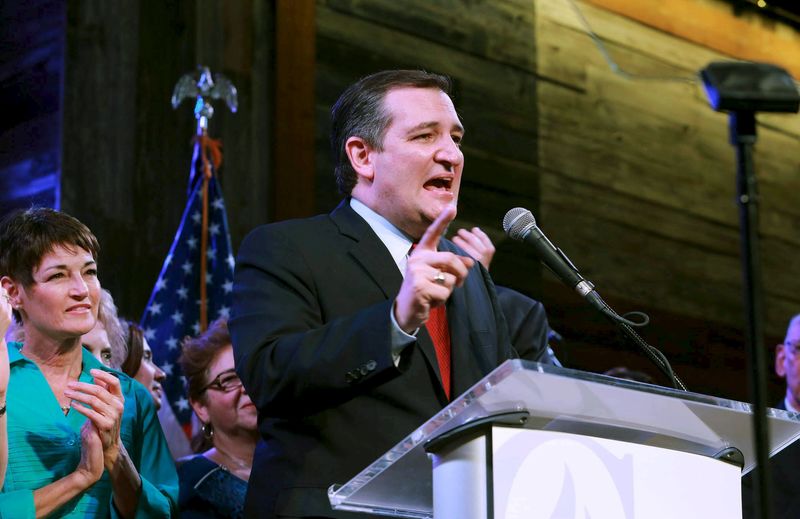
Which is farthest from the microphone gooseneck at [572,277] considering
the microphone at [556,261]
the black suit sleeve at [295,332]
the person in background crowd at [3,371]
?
the person in background crowd at [3,371]

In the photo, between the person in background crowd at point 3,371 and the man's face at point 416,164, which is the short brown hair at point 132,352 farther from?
the man's face at point 416,164

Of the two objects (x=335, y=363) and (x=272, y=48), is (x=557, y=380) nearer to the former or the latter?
(x=335, y=363)

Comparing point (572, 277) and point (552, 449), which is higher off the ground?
point (572, 277)

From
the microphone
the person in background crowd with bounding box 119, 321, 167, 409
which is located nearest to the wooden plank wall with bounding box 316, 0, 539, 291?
the person in background crowd with bounding box 119, 321, 167, 409

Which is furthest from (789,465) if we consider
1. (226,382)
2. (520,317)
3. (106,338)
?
(106,338)

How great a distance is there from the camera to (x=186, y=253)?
440 centimetres

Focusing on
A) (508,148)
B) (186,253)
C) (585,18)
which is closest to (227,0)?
(186,253)

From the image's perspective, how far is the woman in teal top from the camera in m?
2.44

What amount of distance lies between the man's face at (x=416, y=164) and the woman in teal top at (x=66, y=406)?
73cm

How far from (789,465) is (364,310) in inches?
92.2

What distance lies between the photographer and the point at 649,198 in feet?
21.3

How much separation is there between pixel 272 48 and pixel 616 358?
8.20ft

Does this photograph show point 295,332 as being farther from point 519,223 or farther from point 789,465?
point 789,465

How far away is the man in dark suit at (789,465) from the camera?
361cm
